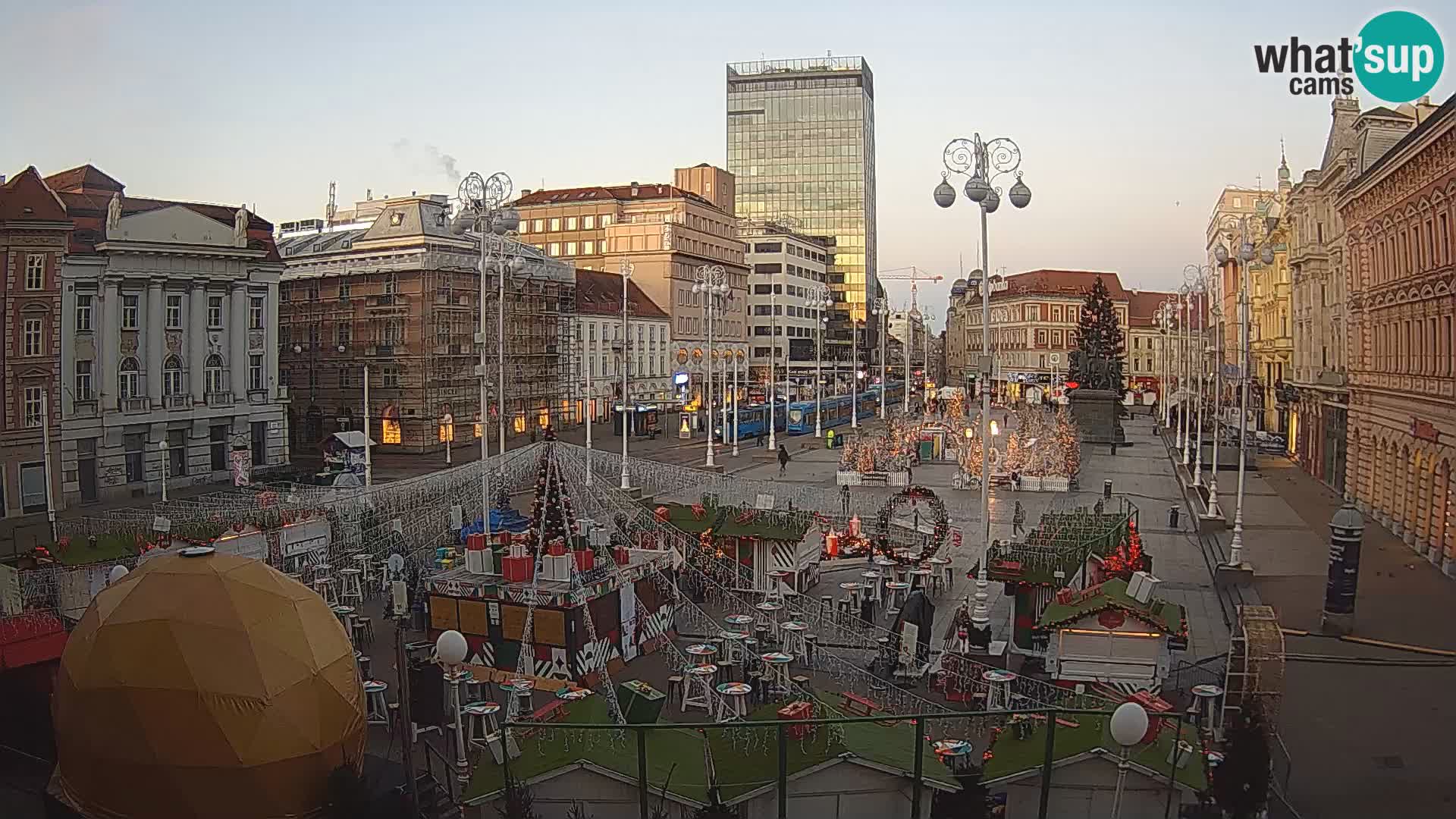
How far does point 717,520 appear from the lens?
79.0 feet

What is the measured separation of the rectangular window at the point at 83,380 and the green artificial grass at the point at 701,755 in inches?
1352

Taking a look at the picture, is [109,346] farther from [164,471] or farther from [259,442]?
[164,471]

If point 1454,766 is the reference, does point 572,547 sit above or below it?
above

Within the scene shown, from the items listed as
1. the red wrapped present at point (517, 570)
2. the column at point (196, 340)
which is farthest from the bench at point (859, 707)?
the column at point (196, 340)

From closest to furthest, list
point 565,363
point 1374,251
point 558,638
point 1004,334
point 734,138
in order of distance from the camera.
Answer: point 558,638
point 1374,251
point 565,363
point 1004,334
point 734,138

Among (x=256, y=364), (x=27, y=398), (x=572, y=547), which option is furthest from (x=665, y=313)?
(x=572, y=547)

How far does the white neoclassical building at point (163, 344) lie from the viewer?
3875cm

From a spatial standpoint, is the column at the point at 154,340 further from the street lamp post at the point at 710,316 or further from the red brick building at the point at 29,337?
the street lamp post at the point at 710,316

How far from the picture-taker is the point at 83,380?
127 ft

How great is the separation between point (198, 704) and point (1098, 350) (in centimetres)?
7054

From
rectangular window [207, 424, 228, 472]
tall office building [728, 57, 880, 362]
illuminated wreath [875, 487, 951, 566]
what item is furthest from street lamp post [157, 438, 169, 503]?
tall office building [728, 57, 880, 362]

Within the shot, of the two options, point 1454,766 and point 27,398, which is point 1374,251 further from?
point 27,398

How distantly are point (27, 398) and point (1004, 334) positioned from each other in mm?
111666

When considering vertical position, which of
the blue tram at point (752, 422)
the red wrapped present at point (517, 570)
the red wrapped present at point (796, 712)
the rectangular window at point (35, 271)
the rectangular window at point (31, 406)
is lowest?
the red wrapped present at point (796, 712)
